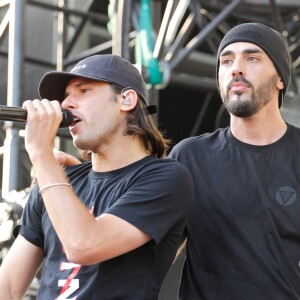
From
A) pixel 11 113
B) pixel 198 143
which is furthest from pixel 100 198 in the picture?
pixel 198 143

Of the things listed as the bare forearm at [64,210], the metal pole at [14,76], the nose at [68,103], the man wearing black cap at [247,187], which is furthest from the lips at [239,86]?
the metal pole at [14,76]

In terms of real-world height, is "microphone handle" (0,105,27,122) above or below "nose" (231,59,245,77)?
below

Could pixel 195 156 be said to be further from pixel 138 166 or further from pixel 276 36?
pixel 276 36

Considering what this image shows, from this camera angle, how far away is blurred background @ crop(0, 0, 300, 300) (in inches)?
200

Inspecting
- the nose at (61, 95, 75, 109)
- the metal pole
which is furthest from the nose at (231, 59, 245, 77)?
the metal pole

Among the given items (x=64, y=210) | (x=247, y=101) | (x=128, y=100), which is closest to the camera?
(x=64, y=210)

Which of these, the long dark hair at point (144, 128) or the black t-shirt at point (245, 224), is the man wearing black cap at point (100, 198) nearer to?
the long dark hair at point (144, 128)

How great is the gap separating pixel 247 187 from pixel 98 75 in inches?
24.0

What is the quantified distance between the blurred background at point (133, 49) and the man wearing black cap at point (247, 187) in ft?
0.49

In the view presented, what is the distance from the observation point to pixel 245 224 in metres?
2.63

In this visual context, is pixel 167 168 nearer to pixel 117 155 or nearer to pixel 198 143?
pixel 117 155

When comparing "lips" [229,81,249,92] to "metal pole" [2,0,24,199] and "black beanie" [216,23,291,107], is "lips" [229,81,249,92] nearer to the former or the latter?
"black beanie" [216,23,291,107]

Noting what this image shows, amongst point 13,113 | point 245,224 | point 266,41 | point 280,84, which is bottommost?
point 245,224

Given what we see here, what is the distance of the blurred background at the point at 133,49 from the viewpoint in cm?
507
